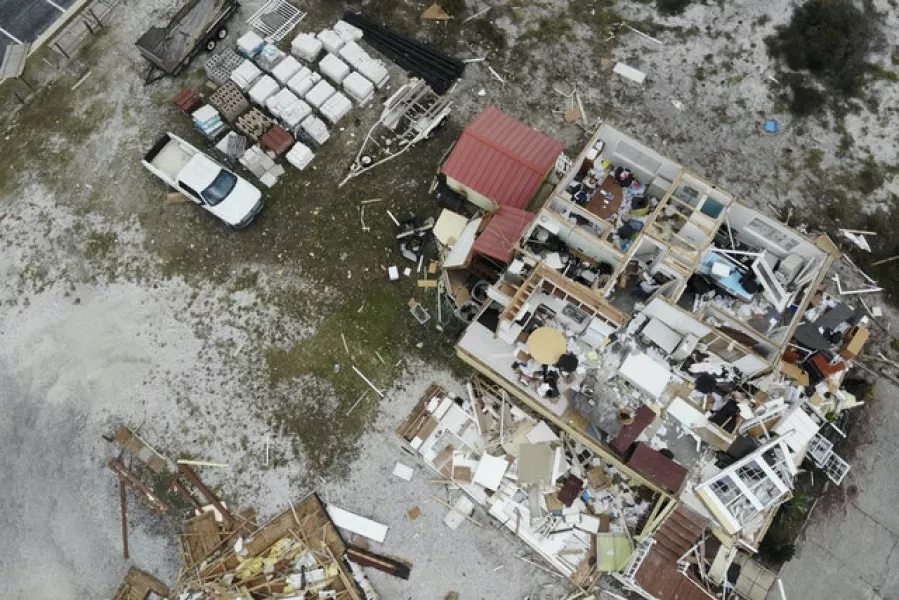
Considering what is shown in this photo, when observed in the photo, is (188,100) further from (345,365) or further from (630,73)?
(630,73)

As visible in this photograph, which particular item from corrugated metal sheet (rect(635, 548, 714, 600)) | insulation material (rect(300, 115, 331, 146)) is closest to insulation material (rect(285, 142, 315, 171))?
insulation material (rect(300, 115, 331, 146))

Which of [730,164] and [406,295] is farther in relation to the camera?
[730,164]

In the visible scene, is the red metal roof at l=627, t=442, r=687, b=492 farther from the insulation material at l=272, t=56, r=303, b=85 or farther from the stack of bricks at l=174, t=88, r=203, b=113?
the stack of bricks at l=174, t=88, r=203, b=113

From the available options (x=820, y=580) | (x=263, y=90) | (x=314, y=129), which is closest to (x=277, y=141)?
(x=314, y=129)

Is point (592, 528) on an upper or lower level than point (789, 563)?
lower

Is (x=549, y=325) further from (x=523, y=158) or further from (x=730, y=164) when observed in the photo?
(x=730, y=164)

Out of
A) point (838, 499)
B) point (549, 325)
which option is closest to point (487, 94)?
point (549, 325)
